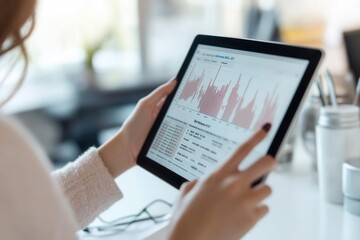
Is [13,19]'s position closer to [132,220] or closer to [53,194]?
[53,194]

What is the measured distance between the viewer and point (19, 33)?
2.08 feet

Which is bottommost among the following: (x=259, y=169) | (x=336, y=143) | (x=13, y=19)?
(x=336, y=143)

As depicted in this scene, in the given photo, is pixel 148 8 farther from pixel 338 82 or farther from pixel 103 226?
pixel 103 226

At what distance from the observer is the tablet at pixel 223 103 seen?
679 millimetres

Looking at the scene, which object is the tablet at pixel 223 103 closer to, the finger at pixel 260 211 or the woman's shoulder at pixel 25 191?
the finger at pixel 260 211

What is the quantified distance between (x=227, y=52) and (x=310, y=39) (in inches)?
109

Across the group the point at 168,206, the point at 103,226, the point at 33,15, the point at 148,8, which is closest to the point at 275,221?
the point at 168,206

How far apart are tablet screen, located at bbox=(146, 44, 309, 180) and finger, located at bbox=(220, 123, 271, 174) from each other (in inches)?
1.9

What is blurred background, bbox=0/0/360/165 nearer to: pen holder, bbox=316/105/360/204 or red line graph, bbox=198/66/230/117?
pen holder, bbox=316/105/360/204

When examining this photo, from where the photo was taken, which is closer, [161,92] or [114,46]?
[161,92]

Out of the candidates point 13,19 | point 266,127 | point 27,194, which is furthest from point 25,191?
point 266,127

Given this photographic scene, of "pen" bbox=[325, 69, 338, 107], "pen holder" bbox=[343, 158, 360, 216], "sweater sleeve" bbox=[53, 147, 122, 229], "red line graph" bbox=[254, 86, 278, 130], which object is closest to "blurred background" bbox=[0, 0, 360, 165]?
"pen" bbox=[325, 69, 338, 107]

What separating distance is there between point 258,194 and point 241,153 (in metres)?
0.06

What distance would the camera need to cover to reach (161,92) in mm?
932
